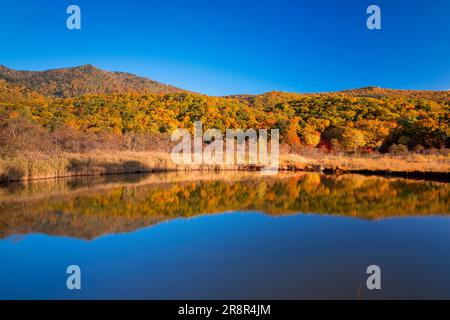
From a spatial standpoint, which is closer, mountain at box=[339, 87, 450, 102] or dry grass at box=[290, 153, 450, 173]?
dry grass at box=[290, 153, 450, 173]

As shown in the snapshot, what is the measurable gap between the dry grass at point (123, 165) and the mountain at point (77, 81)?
40.2 m

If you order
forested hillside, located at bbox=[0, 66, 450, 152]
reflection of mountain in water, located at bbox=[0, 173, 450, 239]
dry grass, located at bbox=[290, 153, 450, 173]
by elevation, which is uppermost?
forested hillside, located at bbox=[0, 66, 450, 152]

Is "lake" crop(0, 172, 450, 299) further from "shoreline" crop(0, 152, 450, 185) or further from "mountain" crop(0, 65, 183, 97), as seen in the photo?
"mountain" crop(0, 65, 183, 97)

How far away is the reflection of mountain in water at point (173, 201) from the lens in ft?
26.6

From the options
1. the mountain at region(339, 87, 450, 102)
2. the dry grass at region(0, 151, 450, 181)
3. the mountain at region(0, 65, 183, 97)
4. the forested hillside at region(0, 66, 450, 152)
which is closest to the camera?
the dry grass at region(0, 151, 450, 181)

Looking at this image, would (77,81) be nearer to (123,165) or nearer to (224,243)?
(123,165)

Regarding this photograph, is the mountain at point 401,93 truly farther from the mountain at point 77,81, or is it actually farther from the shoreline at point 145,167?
the shoreline at point 145,167

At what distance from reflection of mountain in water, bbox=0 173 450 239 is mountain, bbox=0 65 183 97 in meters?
47.5

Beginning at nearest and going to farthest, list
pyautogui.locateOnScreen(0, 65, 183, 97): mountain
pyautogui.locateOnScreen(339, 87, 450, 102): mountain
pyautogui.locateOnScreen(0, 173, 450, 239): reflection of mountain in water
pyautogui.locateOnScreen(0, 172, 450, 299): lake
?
pyautogui.locateOnScreen(0, 172, 450, 299): lake
pyautogui.locateOnScreen(0, 173, 450, 239): reflection of mountain in water
pyautogui.locateOnScreen(0, 65, 183, 97): mountain
pyautogui.locateOnScreen(339, 87, 450, 102): mountain

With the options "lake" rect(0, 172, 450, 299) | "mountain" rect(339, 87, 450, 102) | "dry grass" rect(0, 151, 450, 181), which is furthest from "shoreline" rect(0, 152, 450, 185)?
"mountain" rect(339, 87, 450, 102)

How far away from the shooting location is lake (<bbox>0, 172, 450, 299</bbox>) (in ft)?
14.5

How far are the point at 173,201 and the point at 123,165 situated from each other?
8913mm
